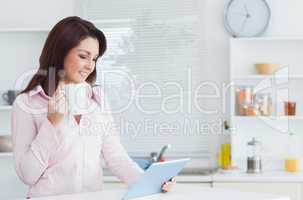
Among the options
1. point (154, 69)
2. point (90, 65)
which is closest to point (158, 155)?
point (154, 69)

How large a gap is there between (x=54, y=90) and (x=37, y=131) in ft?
0.66

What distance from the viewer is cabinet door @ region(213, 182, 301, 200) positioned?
13.6ft

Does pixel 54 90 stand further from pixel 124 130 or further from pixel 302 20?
pixel 302 20

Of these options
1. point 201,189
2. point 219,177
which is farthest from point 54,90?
point 219,177

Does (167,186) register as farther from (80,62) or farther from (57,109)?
(80,62)

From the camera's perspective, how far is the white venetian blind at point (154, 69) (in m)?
4.76

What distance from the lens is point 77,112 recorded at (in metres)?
2.73

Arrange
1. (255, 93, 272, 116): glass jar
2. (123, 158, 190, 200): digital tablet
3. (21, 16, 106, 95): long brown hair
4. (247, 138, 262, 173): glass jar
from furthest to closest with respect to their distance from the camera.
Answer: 1. (255, 93, 272, 116): glass jar
2. (247, 138, 262, 173): glass jar
3. (21, 16, 106, 95): long brown hair
4. (123, 158, 190, 200): digital tablet

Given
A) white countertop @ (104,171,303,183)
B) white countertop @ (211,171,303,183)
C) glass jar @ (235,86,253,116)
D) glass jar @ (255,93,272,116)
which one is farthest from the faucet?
glass jar @ (255,93,272,116)

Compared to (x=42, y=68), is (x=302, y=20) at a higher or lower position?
higher

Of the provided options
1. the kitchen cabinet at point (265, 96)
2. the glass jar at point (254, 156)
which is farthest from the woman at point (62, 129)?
the kitchen cabinet at point (265, 96)

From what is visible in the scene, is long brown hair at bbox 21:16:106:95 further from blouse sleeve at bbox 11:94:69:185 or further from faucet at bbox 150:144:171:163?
faucet at bbox 150:144:171:163

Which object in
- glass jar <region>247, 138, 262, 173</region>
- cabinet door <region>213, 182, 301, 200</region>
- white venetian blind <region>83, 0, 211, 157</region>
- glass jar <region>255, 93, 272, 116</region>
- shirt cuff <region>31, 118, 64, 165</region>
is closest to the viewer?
shirt cuff <region>31, 118, 64, 165</region>

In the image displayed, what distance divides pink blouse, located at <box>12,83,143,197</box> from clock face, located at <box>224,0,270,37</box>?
2155 mm
